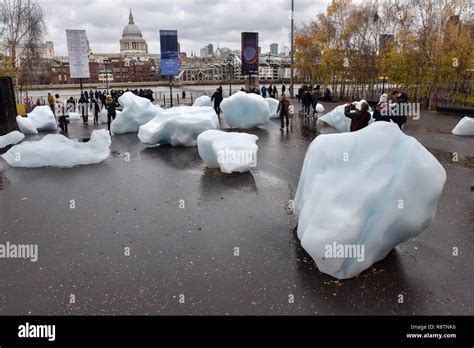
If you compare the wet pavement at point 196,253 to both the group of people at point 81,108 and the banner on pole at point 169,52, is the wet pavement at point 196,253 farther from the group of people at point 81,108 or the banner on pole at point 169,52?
the banner on pole at point 169,52

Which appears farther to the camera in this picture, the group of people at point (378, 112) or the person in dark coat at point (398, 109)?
the person in dark coat at point (398, 109)

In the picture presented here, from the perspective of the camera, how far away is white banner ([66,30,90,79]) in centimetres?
2598

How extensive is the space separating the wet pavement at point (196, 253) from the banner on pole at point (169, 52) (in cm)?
2417

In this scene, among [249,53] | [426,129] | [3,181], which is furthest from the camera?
[249,53]

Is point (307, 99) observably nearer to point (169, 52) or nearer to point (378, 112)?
point (378, 112)

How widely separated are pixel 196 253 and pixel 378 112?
9.92m

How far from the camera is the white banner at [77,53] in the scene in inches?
1023

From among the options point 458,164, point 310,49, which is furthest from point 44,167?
point 310,49

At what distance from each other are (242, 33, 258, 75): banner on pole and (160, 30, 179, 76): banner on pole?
5818 mm

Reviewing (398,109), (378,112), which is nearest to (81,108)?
(378,112)

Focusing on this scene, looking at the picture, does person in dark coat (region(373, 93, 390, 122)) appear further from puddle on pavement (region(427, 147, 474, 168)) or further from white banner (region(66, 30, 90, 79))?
white banner (region(66, 30, 90, 79))

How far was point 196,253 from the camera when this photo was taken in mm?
6359

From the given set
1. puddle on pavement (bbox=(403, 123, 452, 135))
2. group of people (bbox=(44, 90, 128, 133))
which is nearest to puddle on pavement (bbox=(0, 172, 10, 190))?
group of people (bbox=(44, 90, 128, 133))

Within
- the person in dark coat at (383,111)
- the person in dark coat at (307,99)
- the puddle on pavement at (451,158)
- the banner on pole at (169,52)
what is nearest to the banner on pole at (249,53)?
the banner on pole at (169,52)
